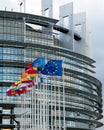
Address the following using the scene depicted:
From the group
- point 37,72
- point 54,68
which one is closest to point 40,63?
point 37,72

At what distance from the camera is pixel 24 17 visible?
492ft

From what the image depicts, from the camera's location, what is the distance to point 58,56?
152m

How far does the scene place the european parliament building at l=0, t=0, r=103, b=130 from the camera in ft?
474

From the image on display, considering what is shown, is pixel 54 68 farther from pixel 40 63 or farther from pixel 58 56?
pixel 58 56

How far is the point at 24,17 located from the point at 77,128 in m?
35.8

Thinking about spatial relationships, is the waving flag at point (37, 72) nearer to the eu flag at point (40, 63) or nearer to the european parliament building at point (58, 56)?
the eu flag at point (40, 63)

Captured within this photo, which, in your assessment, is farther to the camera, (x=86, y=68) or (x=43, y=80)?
(x=86, y=68)

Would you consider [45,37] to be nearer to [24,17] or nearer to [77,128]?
→ [24,17]

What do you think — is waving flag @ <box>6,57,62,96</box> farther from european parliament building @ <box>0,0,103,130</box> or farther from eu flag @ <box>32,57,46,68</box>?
european parliament building @ <box>0,0,103,130</box>

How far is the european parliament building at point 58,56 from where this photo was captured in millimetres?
144500

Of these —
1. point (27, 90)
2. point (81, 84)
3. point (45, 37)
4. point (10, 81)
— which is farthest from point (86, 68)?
point (27, 90)

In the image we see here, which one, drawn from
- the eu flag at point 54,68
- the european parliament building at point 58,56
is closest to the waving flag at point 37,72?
the eu flag at point 54,68

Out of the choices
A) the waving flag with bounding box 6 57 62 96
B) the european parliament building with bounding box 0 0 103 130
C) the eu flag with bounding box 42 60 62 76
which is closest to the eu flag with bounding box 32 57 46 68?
the waving flag with bounding box 6 57 62 96

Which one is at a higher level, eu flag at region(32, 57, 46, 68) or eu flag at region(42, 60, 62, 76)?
eu flag at region(32, 57, 46, 68)
